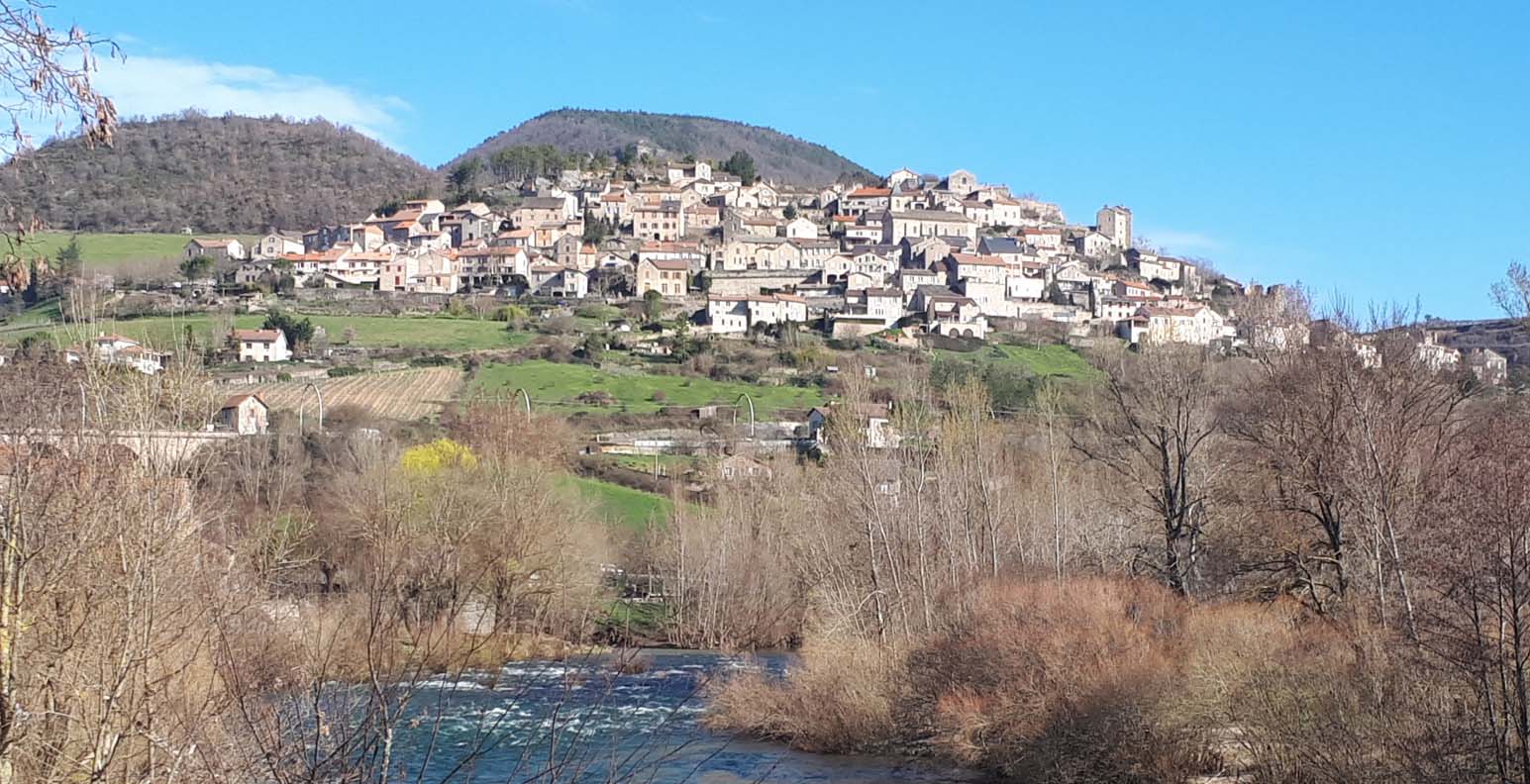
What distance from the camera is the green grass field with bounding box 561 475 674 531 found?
4703 centimetres

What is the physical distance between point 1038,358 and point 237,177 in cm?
9771

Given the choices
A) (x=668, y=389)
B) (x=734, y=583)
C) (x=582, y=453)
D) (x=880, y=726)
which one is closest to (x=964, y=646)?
(x=880, y=726)

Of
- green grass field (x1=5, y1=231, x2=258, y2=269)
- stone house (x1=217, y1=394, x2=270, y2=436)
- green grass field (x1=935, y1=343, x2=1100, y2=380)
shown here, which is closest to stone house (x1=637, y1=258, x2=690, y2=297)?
green grass field (x1=935, y1=343, x2=1100, y2=380)

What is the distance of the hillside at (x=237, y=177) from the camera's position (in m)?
131

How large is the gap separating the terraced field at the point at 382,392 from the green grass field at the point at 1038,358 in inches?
1169

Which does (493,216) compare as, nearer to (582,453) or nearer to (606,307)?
(606,307)

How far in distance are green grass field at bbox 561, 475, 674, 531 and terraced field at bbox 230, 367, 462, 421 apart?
1090 cm

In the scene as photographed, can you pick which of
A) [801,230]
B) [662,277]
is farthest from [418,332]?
[801,230]

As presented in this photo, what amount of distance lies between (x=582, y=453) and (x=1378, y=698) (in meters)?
43.8

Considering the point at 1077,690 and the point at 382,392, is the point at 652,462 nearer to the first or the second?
the point at 382,392

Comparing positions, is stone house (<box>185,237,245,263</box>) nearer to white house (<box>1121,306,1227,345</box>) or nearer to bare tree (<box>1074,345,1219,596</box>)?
white house (<box>1121,306,1227,345</box>)

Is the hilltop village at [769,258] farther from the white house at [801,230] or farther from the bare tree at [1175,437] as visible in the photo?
the bare tree at [1175,437]

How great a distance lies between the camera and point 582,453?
2234 inches

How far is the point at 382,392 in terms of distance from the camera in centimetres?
6494
